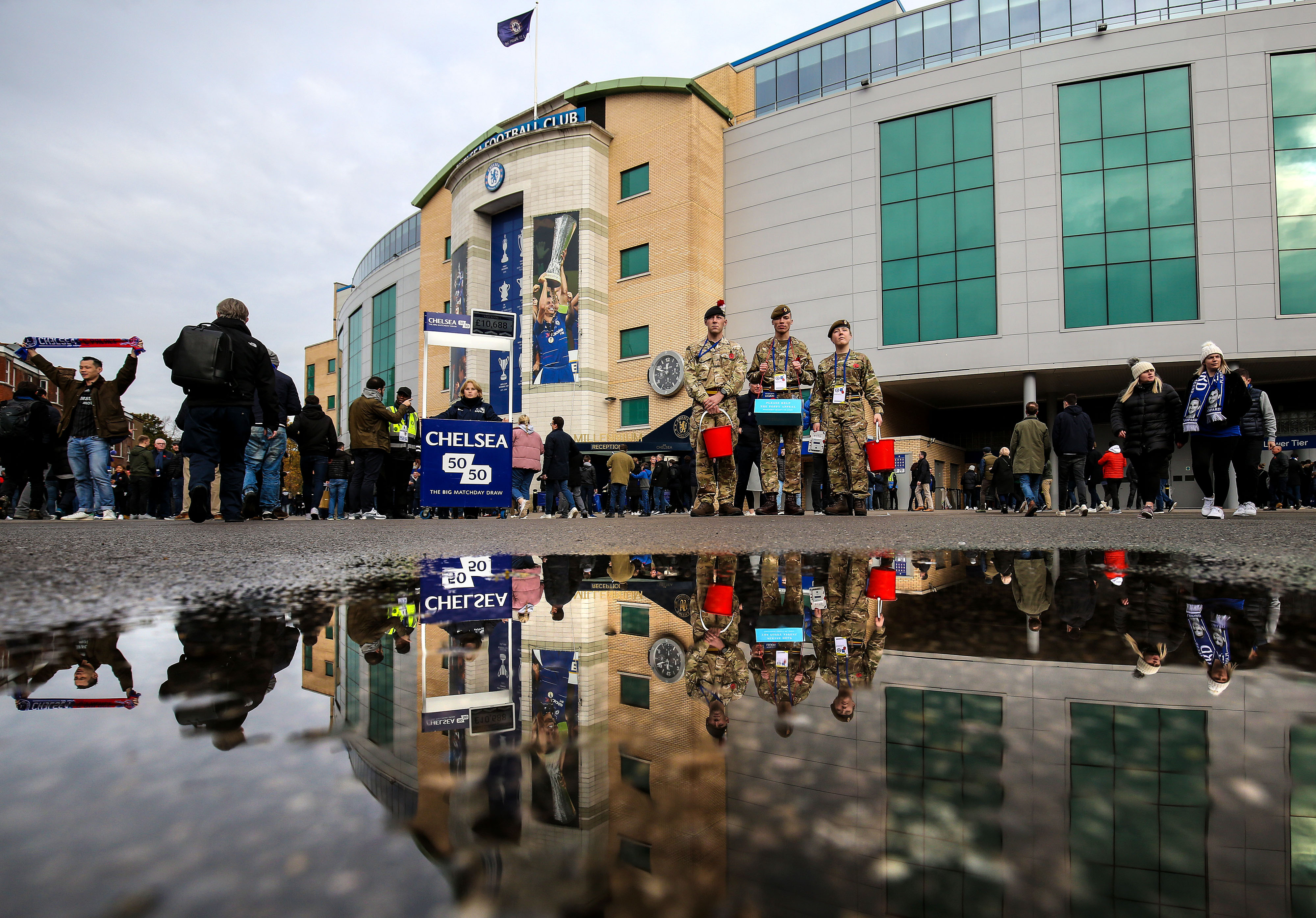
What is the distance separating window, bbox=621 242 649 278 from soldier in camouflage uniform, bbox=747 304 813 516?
19.8 meters

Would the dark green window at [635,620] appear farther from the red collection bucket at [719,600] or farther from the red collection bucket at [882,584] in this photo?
the red collection bucket at [882,584]

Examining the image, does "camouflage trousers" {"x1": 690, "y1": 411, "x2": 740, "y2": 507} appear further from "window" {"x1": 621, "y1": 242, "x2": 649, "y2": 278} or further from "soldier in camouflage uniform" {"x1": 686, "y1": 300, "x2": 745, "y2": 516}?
"window" {"x1": 621, "y1": 242, "x2": 649, "y2": 278}

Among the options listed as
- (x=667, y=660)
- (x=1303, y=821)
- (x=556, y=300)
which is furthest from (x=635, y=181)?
(x=1303, y=821)

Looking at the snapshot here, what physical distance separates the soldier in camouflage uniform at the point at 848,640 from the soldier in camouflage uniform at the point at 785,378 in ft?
20.5

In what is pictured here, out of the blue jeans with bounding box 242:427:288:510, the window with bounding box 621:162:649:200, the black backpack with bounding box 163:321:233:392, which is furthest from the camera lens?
the window with bounding box 621:162:649:200

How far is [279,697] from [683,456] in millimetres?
21249

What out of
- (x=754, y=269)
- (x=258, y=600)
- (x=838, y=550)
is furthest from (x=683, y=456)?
(x=258, y=600)

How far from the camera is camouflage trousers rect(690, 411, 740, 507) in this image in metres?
7.90

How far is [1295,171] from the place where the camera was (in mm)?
21281

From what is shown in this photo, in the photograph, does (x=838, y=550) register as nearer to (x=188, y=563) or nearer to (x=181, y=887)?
(x=188, y=563)

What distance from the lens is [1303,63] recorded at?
838 inches

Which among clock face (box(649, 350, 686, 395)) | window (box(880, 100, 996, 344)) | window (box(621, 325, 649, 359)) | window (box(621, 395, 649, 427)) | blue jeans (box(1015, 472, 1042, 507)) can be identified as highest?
window (box(880, 100, 996, 344))

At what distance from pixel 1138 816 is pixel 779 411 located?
7.49 metres

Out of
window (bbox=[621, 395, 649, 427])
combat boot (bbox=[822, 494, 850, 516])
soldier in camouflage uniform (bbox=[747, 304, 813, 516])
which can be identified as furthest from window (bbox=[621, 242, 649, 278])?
combat boot (bbox=[822, 494, 850, 516])
